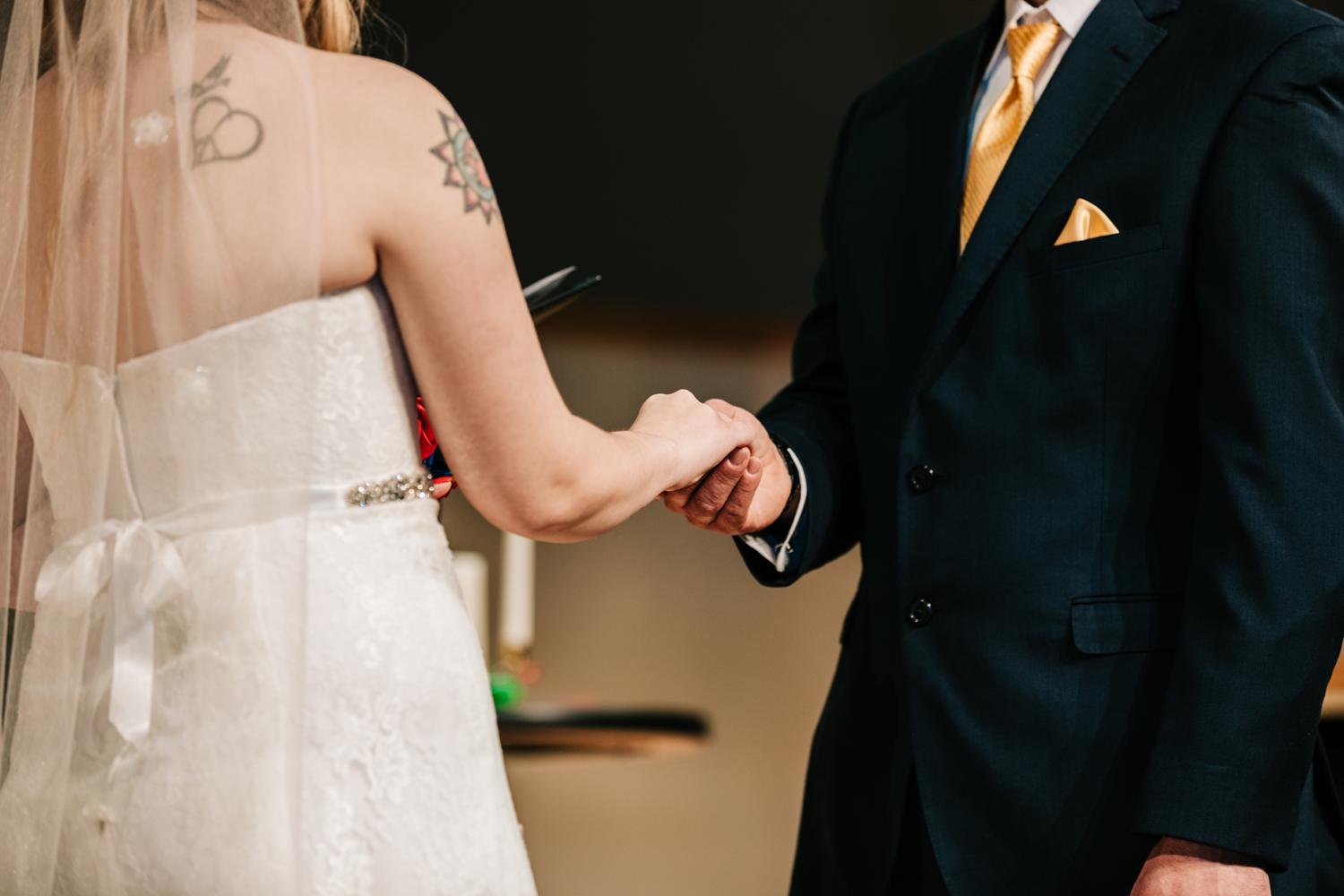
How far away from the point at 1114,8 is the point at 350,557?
937 mm

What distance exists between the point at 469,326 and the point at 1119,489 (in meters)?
0.62

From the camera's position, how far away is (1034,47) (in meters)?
1.50

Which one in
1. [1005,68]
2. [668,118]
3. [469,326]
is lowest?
[668,118]

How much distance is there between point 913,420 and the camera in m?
1.43

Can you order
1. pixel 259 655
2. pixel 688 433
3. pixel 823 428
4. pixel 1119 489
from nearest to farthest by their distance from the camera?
pixel 259 655 < pixel 1119 489 < pixel 688 433 < pixel 823 428

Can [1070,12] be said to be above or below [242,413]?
above

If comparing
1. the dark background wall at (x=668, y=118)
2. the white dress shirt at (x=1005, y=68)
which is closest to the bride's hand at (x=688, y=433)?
the white dress shirt at (x=1005, y=68)

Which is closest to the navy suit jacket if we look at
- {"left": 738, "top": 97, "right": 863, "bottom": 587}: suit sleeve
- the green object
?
{"left": 738, "top": 97, "right": 863, "bottom": 587}: suit sleeve

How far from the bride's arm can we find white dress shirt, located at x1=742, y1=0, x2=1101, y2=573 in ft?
1.47

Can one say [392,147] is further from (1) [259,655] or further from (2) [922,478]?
(2) [922,478]

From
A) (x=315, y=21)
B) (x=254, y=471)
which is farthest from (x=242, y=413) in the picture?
(x=315, y=21)

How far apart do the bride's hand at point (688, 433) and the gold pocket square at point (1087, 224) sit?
0.39m

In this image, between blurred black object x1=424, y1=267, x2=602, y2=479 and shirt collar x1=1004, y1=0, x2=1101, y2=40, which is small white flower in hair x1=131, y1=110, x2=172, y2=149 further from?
shirt collar x1=1004, y1=0, x2=1101, y2=40

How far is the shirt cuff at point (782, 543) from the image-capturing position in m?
1.61
